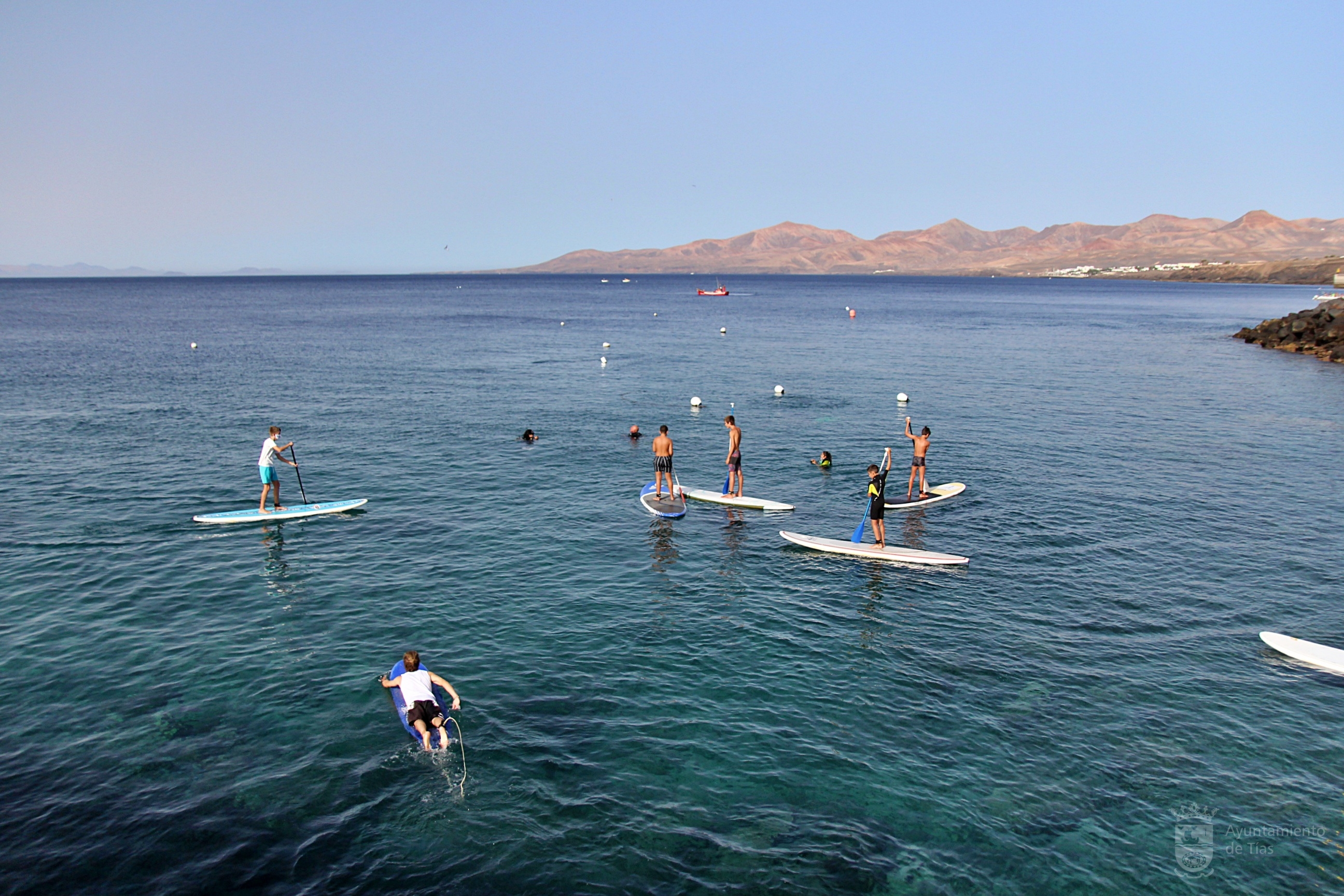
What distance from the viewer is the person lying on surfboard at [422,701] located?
1507cm

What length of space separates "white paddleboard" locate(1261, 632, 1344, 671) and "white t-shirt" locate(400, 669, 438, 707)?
19577 millimetres

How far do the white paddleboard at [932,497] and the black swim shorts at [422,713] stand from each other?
19.1 metres

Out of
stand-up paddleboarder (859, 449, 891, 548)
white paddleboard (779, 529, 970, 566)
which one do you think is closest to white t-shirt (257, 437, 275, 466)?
white paddleboard (779, 529, 970, 566)

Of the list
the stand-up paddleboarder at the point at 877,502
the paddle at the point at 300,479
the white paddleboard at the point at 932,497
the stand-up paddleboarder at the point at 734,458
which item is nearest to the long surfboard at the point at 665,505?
the stand-up paddleboarder at the point at 734,458

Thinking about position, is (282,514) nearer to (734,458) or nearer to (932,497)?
(734,458)

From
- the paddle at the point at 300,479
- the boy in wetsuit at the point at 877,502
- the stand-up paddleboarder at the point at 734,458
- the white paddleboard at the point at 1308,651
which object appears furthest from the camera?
the stand-up paddleboarder at the point at 734,458

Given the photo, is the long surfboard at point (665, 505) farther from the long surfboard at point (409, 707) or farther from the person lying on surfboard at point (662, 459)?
the long surfboard at point (409, 707)

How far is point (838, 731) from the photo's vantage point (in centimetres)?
1596

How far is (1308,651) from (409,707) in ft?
66.8

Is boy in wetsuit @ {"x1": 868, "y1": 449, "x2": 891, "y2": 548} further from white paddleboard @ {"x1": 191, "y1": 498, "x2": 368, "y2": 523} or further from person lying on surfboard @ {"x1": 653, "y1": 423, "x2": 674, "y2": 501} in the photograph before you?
white paddleboard @ {"x1": 191, "y1": 498, "x2": 368, "y2": 523}

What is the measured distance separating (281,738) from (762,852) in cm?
956

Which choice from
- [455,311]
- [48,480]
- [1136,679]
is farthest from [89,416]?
[455,311]

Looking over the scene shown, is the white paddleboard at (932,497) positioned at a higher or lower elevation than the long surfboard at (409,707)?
higher

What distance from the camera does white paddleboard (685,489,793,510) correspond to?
29.5 metres
